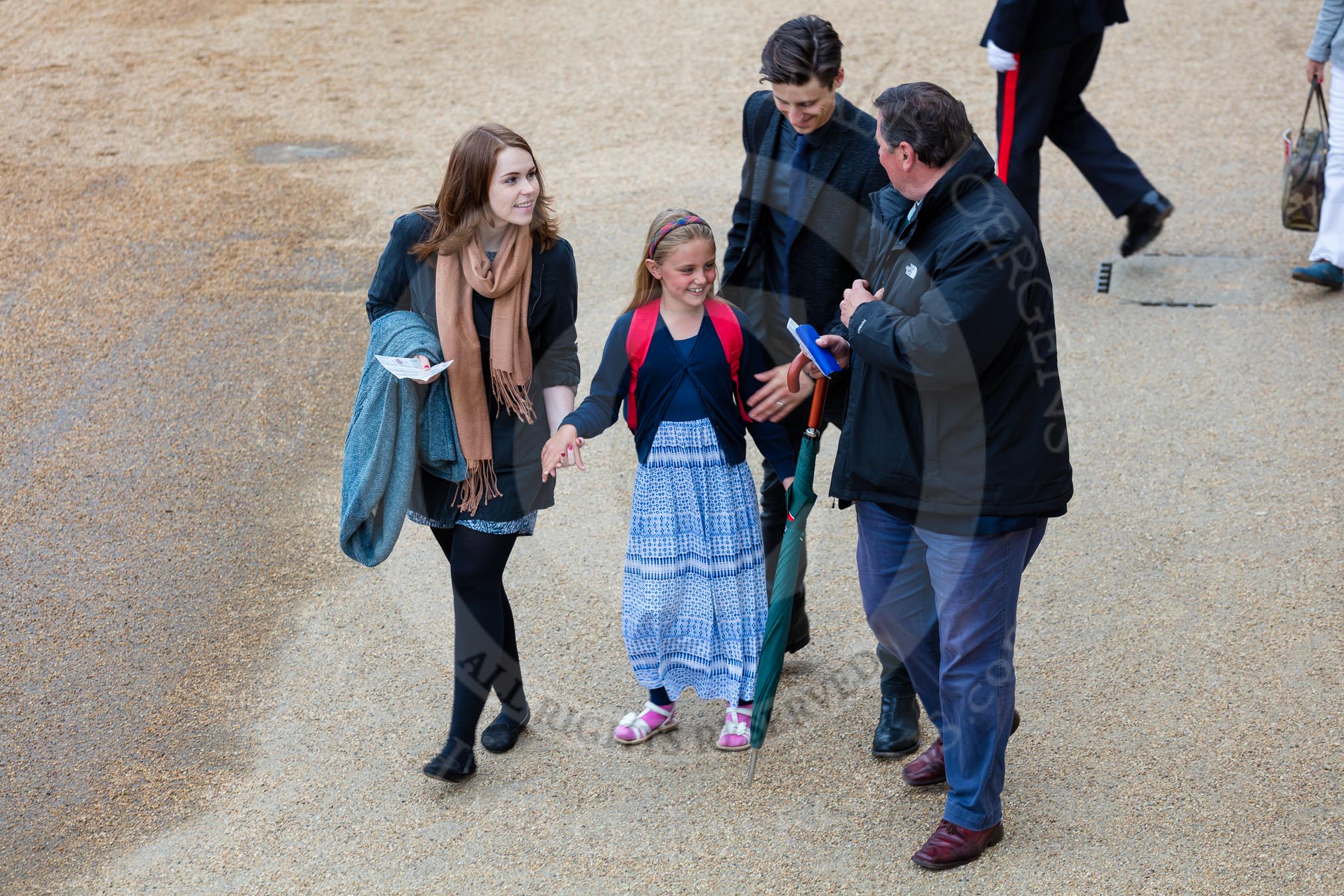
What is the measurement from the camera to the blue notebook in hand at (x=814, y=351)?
11.1ft

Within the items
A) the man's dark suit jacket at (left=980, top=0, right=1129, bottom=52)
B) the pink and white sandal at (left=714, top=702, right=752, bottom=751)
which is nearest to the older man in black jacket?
the pink and white sandal at (left=714, top=702, right=752, bottom=751)

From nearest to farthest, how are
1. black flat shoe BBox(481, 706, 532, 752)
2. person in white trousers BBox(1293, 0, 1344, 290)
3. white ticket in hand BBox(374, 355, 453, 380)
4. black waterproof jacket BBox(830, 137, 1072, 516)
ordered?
black waterproof jacket BBox(830, 137, 1072, 516) → white ticket in hand BBox(374, 355, 453, 380) → black flat shoe BBox(481, 706, 532, 752) → person in white trousers BBox(1293, 0, 1344, 290)

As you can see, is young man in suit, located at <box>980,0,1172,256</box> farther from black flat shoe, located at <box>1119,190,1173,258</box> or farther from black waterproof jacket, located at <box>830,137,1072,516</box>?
black waterproof jacket, located at <box>830,137,1072,516</box>

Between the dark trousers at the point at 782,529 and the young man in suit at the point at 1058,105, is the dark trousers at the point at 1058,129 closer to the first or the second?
the young man in suit at the point at 1058,105

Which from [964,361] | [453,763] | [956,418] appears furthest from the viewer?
[453,763]

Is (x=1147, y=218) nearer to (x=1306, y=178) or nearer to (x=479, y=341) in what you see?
(x=1306, y=178)

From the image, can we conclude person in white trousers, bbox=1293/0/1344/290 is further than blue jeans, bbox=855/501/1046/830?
Yes

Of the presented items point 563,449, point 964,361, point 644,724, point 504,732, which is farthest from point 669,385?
point 504,732

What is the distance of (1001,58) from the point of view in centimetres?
631

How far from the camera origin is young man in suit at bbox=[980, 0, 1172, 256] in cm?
621

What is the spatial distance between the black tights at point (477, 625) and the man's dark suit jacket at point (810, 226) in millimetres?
1044

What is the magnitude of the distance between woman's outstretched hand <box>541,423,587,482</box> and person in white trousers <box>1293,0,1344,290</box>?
4.36 m

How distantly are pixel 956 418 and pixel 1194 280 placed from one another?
4.07 m

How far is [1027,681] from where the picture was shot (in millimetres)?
4121
